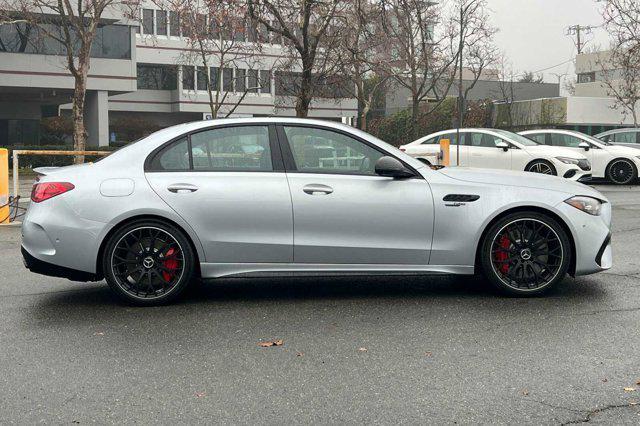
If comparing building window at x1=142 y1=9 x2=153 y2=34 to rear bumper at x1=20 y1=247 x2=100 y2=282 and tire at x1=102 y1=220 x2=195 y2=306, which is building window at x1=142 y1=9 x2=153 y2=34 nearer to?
rear bumper at x1=20 y1=247 x2=100 y2=282

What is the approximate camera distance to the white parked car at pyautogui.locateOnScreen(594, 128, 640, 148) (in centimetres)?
2305

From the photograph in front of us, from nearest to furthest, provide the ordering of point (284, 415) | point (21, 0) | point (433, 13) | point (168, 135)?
point (284, 415)
point (168, 135)
point (21, 0)
point (433, 13)

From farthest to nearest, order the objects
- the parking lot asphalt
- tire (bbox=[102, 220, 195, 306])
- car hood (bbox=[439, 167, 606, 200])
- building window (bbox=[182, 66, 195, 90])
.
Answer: building window (bbox=[182, 66, 195, 90]), car hood (bbox=[439, 167, 606, 200]), tire (bbox=[102, 220, 195, 306]), the parking lot asphalt

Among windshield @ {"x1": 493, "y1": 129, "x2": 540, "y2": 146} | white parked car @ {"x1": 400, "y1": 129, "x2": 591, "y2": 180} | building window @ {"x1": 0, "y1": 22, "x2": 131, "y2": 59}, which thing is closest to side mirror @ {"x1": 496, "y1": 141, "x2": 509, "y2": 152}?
white parked car @ {"x1": 400, "y1": 129, "x2": 591, "y2": 180}

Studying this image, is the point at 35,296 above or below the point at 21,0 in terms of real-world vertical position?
below

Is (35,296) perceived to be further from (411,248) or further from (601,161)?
(601,161)

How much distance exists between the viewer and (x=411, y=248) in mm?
6293

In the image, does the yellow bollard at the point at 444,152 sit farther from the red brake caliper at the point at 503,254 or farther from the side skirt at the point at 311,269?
the side skirt at the point at 311,269

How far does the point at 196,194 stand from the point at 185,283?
716 millimetres

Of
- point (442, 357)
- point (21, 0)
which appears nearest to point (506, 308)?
point (442, 357)

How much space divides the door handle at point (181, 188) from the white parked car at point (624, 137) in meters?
19.3

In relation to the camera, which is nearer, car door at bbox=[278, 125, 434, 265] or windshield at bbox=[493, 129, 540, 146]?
car door at bbox=[278, 125, 434, 265]

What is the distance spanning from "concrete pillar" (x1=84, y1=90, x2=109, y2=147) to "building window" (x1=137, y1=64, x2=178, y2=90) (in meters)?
17.1

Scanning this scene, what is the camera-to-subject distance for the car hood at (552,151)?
18703 millimetres
